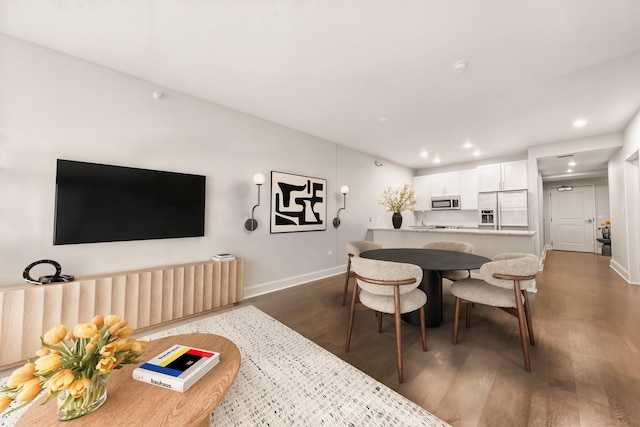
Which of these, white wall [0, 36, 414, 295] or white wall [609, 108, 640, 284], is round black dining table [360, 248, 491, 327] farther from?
white wall [609, 108, 640, 284]

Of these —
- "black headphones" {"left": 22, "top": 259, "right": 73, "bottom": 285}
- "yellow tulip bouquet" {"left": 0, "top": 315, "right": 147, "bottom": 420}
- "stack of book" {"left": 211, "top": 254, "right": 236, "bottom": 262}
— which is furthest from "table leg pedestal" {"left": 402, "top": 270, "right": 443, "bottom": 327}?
"black headphones" {"left": 22, "top": 259, "right": 73, "bottom": 285}

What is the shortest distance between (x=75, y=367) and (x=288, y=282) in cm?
317

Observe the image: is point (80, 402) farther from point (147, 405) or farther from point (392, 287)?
point (392, 287)

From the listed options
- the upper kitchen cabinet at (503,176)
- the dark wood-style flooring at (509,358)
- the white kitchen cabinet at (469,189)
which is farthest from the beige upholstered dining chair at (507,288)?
the white kitchen cabinet at (469,189)

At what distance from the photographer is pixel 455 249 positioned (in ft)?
10.6

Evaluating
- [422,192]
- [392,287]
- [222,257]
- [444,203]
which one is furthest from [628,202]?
[222,257]

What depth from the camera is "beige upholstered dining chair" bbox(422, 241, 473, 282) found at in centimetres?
291

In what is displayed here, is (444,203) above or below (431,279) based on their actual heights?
above

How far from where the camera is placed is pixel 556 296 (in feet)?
11.3

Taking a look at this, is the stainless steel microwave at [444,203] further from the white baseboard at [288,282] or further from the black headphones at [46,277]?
the black headphones at [46,277]

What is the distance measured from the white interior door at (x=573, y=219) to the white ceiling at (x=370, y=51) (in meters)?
5.59

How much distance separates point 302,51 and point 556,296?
15.5 feet

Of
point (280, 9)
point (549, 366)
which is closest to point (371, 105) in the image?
point (280, 9)

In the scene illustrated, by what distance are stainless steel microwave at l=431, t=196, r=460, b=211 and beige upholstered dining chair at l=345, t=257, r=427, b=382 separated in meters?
5.06
